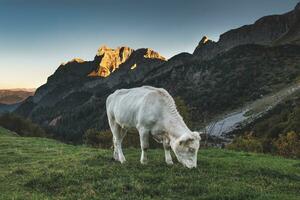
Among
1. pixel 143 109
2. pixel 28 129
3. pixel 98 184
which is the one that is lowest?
pixel 28 129

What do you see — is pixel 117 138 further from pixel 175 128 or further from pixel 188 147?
pixel 188 147

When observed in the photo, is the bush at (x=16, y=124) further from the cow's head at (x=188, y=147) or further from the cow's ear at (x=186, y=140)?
the cow's ear at (x=186, y=140)

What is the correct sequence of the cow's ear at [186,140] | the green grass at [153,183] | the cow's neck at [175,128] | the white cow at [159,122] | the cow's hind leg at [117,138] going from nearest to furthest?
the green grass at [153,183], the cow's ear at [186,140], the white cow at [159,122], the cow's neck at [175,128], the cow's hind leg at [117,138]

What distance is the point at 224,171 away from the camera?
1678 cm

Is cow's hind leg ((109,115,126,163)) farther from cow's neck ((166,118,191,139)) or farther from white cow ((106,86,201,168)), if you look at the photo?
cow's neck ((166,118,191,139))

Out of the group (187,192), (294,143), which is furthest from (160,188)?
(294,143)

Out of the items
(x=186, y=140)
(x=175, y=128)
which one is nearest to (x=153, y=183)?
(x=186, y=140)

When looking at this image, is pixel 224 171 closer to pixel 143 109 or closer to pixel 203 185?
pixel 203 185

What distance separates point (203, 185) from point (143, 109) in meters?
5.07

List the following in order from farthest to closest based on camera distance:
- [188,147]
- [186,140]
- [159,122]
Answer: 1. [159,122]
2. [188,147]
3. [186,140]

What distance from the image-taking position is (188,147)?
645 inches

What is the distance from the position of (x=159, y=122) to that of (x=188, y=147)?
6.10ft

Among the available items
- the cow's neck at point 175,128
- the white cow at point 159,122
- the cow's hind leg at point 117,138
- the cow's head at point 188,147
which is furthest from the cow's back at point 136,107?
the cow's head at point 188,147

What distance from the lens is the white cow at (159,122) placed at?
16547mm
